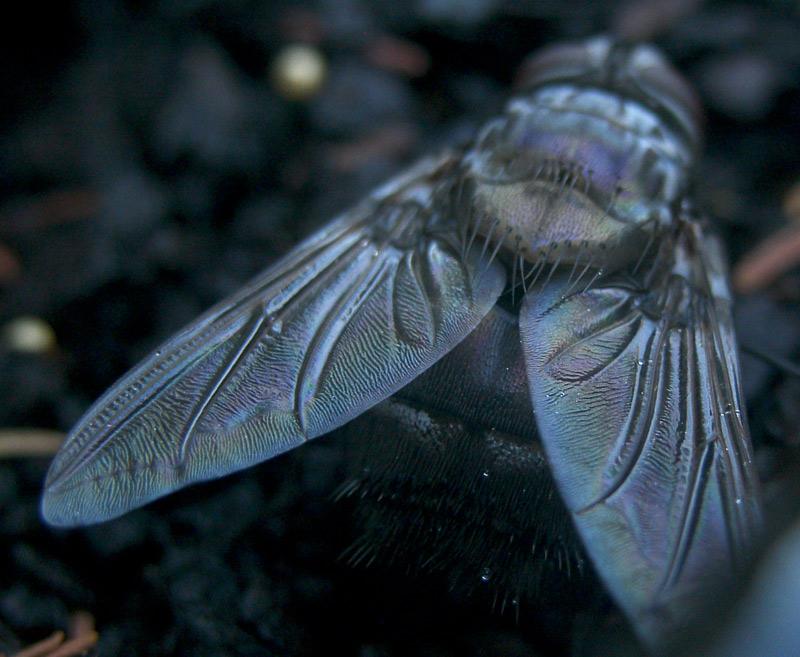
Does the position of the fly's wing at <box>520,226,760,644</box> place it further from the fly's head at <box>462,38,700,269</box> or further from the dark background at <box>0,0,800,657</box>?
the dark background at <box>0,0,800,657</box>

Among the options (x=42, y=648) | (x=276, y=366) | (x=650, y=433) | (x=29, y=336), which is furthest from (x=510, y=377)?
(x=29, y=336)

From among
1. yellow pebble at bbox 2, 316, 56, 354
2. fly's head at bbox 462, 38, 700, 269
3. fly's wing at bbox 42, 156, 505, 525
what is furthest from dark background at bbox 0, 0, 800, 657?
fly's head at bbox 462, 38, 700, 269

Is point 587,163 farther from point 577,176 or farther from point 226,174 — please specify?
point 226,174

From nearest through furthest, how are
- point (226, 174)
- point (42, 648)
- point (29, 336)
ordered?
point (42, 648), point (29, 336), point (226, 174)

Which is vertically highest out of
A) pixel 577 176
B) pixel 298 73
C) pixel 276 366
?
pixel 298 73

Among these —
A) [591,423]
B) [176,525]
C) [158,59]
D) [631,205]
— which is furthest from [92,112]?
[591,423]

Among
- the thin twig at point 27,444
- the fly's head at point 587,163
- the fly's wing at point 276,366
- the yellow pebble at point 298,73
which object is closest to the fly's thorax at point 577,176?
the fly's head at point 587,163

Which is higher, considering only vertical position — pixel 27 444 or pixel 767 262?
pixel 767 262
